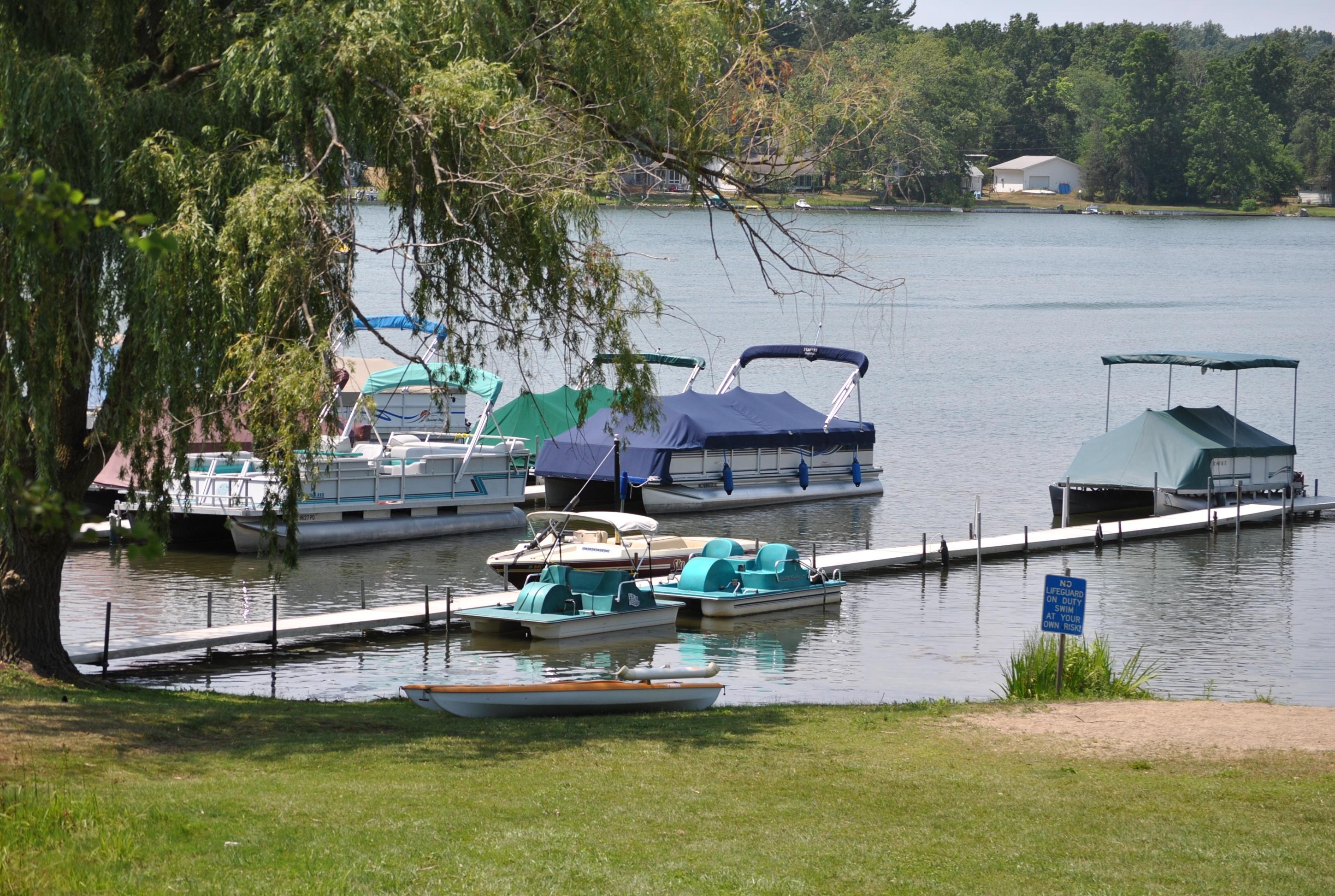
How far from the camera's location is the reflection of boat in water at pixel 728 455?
42.0 meters

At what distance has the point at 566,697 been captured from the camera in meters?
16.7

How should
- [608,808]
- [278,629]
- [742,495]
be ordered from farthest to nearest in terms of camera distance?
[742,495] < [278,629] < [608,808]

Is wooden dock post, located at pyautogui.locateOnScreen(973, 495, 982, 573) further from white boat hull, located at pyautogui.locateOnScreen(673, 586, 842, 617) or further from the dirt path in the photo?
the dirt path

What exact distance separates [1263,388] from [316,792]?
2882 inches

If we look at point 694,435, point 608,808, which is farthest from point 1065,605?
point 694,435

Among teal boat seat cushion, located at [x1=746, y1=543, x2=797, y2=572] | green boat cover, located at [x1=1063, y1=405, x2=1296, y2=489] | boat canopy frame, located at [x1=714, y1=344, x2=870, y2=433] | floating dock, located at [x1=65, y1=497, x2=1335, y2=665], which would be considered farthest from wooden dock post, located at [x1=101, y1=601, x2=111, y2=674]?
green boat cover, located at [x1=1063, y1=405, x2=1296, y2=489]

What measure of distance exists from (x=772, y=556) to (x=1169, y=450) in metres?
17.8

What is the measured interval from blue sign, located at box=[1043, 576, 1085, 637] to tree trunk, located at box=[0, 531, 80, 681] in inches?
432

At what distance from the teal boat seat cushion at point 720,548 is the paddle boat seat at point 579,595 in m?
3.18

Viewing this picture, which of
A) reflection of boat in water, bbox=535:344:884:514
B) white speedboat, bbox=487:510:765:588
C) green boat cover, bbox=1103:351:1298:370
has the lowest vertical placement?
white speedboat, bbox=487:510:765:588

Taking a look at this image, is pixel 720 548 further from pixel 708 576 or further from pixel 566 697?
pixel 566 697

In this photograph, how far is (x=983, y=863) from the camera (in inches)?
405

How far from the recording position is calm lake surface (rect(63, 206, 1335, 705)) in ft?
78.4

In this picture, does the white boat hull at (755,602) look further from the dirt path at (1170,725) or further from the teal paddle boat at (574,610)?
the dirt path at (1170,725)
